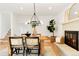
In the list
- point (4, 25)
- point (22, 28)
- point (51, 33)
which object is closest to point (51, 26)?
point (51, 33)

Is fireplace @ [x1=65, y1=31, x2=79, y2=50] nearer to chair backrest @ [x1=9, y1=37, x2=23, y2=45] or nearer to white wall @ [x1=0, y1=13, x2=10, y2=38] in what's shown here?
chair backrest @ [x1=9, y1=37, x2=23, y2=45]

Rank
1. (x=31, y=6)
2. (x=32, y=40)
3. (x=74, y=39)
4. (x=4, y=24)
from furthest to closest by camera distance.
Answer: (x=4, y=24), (x=31, y=6), (x=74, y=39), (x=32, y=40)

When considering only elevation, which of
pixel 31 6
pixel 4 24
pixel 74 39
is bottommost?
pixel 74 39

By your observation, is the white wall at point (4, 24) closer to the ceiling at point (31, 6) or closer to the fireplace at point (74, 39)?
the ceiling at point (31, 6)

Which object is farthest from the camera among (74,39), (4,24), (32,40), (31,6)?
(4,24)

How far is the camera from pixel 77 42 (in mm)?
4957

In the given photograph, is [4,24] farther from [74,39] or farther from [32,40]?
[74,39]

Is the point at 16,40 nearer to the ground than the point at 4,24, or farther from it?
nearer to the ground

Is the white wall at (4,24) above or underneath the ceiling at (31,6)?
underneath

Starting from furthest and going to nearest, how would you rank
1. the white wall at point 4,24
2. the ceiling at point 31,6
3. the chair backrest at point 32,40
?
the white wall at point 4,24
the ceiling at point 31,6
the chair backrest at point 32,40

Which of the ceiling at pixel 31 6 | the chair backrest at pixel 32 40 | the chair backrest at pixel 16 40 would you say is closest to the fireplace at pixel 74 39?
the chair backrest at pixel 32 40

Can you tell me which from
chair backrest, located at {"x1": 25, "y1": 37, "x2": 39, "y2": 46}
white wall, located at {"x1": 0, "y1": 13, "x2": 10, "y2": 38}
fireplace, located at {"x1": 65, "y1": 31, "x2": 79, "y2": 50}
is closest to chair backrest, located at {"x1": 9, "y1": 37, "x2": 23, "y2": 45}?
chair backrest, located at {"x1": 25, "y1": 37, "x2": 39, "y2": 46}

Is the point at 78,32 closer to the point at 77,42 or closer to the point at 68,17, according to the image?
the point at 77,42

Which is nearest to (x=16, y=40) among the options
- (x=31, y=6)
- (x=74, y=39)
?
(x=74, y=39)
